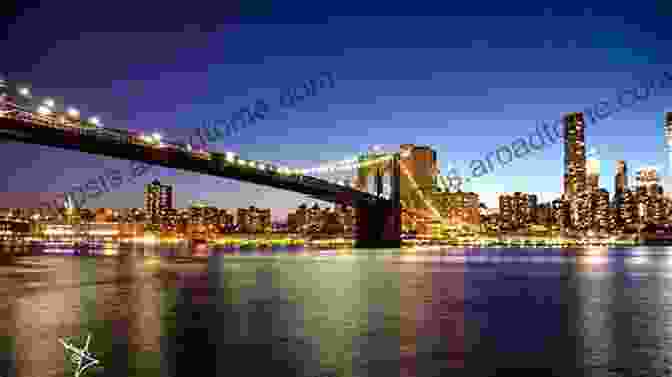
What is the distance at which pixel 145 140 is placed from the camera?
44.1 meters

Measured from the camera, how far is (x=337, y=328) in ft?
45.9

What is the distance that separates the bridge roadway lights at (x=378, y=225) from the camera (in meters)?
68.4

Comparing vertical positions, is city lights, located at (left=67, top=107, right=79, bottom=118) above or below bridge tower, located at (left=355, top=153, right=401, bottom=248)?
above

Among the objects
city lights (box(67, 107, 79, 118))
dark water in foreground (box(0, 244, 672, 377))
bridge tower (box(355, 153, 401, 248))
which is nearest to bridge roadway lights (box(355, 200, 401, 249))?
bridge tower (box(355, 153, 401, 248))

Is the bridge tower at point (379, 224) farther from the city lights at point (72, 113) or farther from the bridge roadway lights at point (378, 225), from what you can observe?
the city lights at point (72, 113)

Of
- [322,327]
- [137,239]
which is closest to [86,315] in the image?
[322,327]

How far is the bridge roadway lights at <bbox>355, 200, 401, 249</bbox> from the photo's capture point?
68.4 meters

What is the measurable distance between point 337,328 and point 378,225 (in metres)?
55.4

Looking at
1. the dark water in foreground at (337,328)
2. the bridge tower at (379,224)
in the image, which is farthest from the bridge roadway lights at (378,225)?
the dark water in foreground at (337,328)

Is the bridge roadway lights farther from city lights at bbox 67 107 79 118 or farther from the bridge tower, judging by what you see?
city lights at bbox 67 107 79 118

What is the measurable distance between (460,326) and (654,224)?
166 metres

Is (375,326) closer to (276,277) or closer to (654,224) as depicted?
(276,277)

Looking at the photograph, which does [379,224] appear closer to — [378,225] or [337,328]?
[378,225]

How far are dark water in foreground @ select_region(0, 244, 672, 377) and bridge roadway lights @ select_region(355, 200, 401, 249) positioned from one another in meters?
42.3
